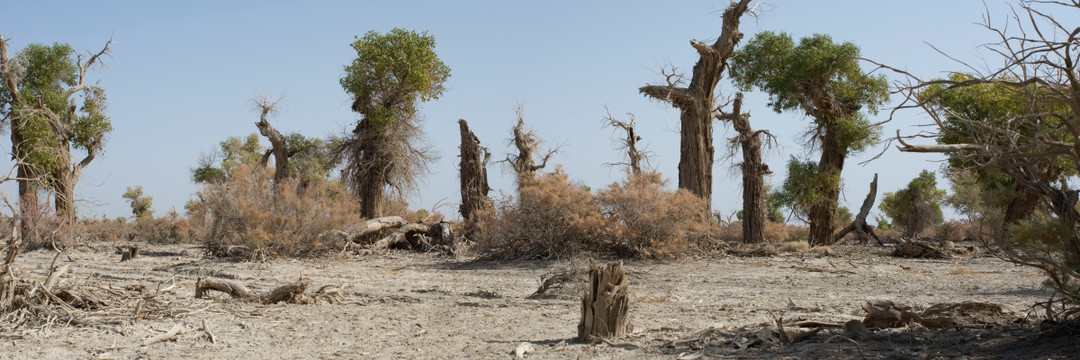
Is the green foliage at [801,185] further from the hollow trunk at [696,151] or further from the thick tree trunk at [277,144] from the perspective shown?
the thick tree trunk at [277,144]

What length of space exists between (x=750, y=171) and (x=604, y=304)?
1582 cm

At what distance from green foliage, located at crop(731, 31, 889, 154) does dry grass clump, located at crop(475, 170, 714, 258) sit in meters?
6.61

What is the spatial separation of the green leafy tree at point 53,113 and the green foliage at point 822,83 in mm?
17522

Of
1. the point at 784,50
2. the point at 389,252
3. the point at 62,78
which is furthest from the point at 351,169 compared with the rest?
the point at 784,50

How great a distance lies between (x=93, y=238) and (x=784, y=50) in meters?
20.3

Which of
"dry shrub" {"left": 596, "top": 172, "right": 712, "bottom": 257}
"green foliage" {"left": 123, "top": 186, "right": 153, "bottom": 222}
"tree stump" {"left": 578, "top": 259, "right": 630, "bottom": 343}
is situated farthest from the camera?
"green foliage" {"left": 123, "top": 186, "right": 153, "bottom": 222}

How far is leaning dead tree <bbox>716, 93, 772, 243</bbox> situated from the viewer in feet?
70.0

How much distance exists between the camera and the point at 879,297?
9578mm

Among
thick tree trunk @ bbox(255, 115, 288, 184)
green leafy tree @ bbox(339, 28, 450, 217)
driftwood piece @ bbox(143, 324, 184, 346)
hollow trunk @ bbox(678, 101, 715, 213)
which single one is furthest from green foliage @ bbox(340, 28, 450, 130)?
driftwood piece @ bbox(143, 324, 184, 346)

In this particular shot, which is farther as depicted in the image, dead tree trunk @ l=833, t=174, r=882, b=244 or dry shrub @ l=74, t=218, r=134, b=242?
dry shrub @ l=74, t=218, r=134, b=242

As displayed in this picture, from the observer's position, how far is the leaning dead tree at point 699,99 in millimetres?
19812

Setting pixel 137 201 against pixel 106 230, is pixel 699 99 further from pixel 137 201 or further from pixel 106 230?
pixel 137 201

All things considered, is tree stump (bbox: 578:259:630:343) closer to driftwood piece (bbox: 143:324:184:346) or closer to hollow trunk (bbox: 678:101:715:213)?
driftwood piece (bbox: 143:324:184:346)

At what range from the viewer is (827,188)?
21.4 m
